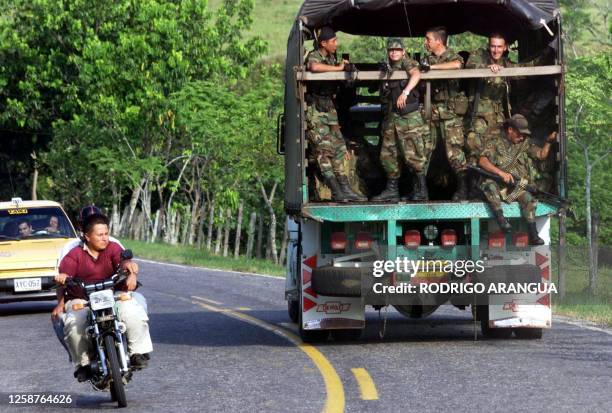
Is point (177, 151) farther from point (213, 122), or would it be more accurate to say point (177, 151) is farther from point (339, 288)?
point (339, 288)

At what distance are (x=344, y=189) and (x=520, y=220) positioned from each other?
5.88 ft

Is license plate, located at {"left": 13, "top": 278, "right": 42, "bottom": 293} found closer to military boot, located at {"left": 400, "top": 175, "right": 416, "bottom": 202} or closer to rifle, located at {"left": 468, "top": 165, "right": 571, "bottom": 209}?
military boot, located at {"left": 400, "top": 175, "right": 416, "bottom": 202}

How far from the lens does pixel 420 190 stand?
1316 cm

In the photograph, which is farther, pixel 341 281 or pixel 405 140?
A: pixel 405 140

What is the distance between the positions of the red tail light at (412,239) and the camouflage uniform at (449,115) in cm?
89

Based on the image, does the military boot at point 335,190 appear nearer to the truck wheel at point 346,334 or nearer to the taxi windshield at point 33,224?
the truck wheel at point 346,334

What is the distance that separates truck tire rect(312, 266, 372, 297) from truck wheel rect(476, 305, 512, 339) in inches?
67.3

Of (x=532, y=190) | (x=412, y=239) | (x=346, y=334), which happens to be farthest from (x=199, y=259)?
(x=532, y=190)

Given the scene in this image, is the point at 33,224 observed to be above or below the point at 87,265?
below

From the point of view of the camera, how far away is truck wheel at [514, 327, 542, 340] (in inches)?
530

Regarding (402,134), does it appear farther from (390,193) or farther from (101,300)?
(101,300)

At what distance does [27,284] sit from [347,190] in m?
6.53

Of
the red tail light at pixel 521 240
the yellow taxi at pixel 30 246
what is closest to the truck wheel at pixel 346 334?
the red tail light at pixel 521 240

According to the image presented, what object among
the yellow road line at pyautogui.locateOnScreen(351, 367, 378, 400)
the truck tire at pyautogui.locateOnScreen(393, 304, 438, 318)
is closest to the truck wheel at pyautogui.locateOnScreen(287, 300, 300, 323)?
the truck tire at pyautogui.locateOnScreen(393, 304, 438, 318)
